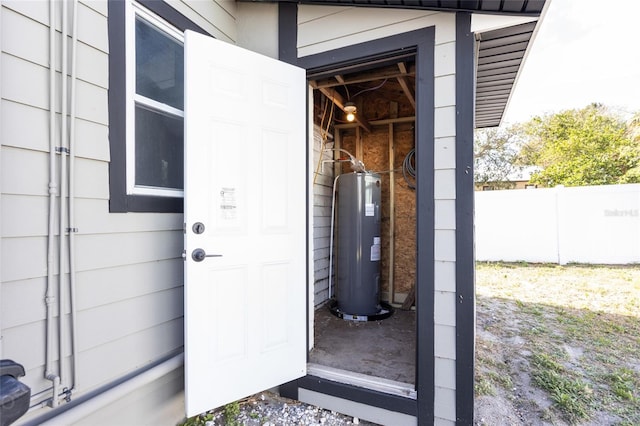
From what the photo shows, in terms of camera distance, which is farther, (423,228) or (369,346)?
(369,346)

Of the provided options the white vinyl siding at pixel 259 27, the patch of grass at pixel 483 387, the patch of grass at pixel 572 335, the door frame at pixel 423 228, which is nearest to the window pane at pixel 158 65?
the white vinyl siding at pixel 259 27

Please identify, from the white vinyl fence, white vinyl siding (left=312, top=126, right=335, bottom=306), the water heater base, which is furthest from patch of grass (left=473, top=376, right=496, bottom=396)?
the white vinyl fence

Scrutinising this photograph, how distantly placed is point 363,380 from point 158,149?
1.90 meters

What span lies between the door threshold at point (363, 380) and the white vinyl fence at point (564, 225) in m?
6.44

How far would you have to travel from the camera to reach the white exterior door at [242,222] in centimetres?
162

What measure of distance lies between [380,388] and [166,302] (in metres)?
1.39

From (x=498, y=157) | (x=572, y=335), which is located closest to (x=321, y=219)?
(x=572, y=335)

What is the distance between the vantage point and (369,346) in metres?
2.62

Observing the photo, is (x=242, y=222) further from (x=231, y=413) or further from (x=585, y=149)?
(x=585, y=149)

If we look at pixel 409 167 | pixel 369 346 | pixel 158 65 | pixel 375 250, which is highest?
pixel 158 65

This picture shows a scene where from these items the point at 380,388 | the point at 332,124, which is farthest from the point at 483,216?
the point at 380,388

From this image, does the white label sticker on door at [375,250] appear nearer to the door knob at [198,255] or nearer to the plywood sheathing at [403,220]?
the plywood sheathing at [403,220]

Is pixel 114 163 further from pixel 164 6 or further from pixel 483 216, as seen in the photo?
pixel 483 216

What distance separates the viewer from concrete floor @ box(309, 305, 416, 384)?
221 cm
